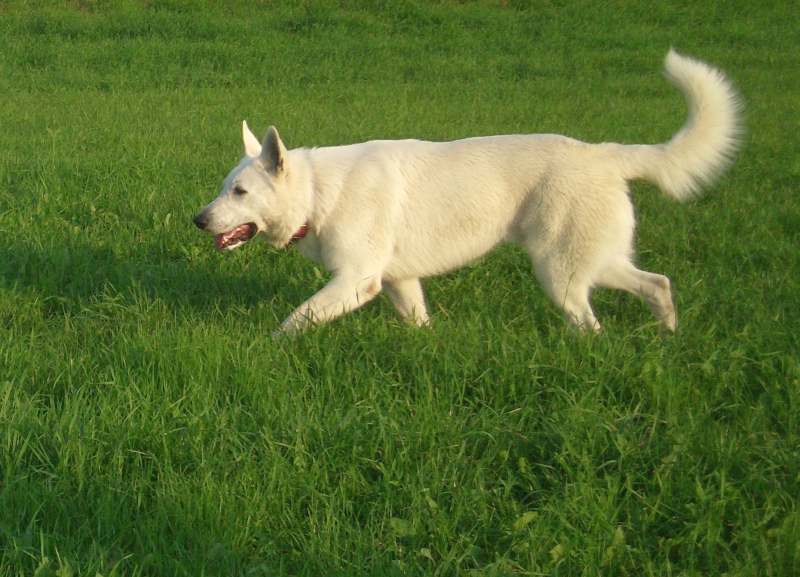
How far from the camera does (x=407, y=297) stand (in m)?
4.82

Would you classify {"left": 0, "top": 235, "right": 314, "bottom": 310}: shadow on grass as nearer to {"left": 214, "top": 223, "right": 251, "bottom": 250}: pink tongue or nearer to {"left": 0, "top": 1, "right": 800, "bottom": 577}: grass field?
{"left": 0, "top": 1, "right": 800, "bottom": 577}: grass field

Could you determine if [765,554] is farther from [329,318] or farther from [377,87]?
[377,87]

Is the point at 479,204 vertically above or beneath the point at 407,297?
above

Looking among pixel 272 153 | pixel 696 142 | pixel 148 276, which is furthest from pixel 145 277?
pixel 696 142

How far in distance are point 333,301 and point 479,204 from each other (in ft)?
2.88

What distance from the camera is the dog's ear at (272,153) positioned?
14.1ft

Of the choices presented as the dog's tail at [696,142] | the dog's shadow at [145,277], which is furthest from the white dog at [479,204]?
the dog's shadow at [145,277]

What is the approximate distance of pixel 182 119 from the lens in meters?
11.4

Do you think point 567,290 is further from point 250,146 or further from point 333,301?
point 250,146

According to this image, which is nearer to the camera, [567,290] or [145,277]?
[567,290]

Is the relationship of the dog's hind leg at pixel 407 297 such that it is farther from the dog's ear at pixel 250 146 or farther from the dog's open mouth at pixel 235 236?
the dog's ear at pixel 250 146

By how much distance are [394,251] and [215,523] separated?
221 centimetres

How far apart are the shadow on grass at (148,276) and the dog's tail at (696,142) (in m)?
2.06

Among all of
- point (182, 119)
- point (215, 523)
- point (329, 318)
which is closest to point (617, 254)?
point (329, 318)
